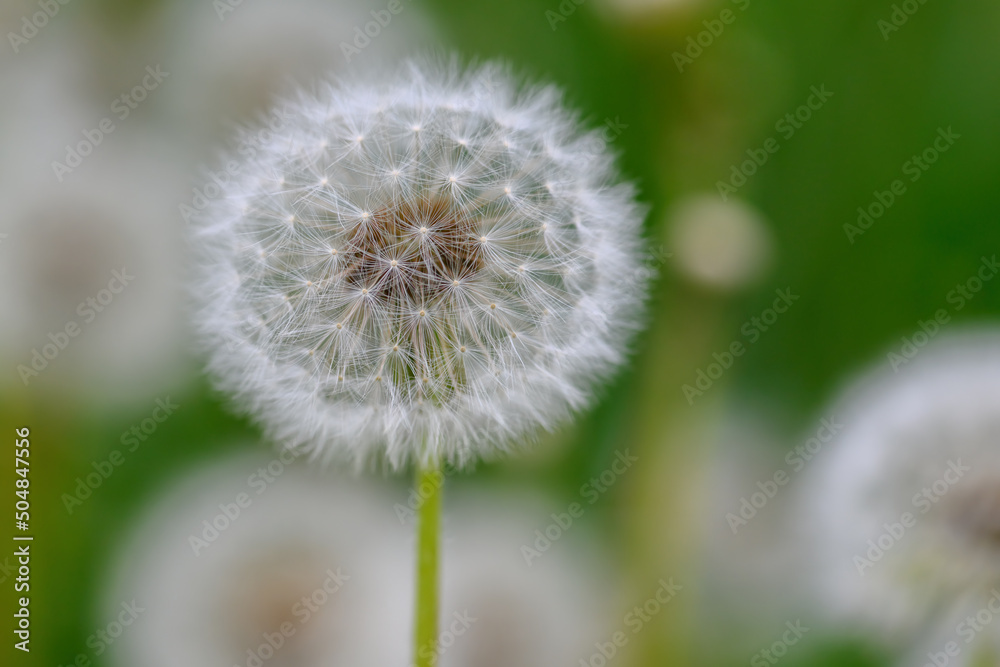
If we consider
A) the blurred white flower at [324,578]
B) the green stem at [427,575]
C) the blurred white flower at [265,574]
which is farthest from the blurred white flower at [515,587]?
the green stem at [427,575]

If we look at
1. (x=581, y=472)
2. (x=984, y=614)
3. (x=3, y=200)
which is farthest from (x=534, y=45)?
(x=984, y=614)

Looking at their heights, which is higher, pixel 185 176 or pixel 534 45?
pixel 534 45

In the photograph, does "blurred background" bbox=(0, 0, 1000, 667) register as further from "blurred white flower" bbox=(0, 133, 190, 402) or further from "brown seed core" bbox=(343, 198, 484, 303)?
"brown seed core" bbox=(343, 198, 484, 303)

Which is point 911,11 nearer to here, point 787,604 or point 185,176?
point 787,604

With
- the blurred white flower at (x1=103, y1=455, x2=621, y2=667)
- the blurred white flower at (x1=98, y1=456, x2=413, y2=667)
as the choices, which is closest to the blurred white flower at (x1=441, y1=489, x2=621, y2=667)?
the blurred white flower at (x1=103, y1=455, x2=621, y2=667)

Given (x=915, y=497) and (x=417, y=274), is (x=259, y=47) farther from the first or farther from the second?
(x=915, y=497)

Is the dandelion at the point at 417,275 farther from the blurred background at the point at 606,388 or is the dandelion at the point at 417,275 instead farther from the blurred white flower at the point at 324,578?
the blurred white flower at the point at 324,578

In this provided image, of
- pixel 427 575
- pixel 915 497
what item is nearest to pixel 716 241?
pixel 915 497

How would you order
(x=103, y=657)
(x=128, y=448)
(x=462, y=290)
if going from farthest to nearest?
Result: 1. (x=128, y=448)
2. (x=103, y=657)
3. (x=462, y=290)

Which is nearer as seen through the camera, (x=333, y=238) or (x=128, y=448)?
(x=333, y=238)
